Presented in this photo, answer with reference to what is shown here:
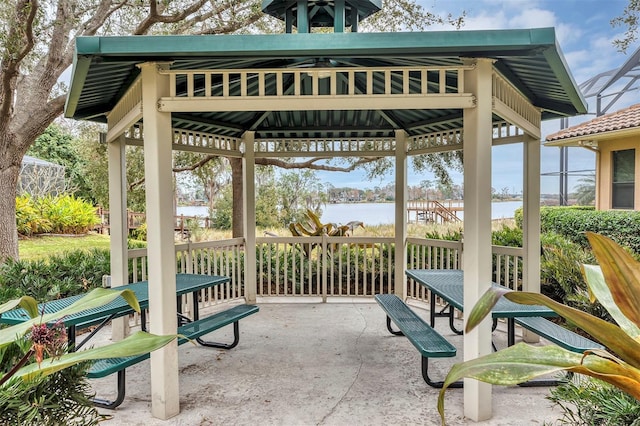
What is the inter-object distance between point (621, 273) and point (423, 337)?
8.18 ft

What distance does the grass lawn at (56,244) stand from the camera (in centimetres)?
980

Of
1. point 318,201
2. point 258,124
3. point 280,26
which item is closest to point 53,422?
point 258,124

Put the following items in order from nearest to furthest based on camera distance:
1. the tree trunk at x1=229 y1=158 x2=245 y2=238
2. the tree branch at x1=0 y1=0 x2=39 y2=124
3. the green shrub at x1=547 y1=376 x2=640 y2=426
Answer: the green shrub at x1=547 y1=376 x2=640 y2=426 < the tree branch at x1=0 y1=0 x2=39 y2=124 < the tree trunk at x1=229 y1=158 x2=245 y2=238

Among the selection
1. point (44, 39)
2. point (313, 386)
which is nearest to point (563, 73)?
point (313, 386)

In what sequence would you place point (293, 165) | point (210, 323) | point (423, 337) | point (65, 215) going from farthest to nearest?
point (65, 215)
point (293, 165)
point (210, 323)
point (423, 337)

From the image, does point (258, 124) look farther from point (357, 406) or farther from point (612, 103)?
point (612, 103)

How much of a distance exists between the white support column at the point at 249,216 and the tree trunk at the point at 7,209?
3.66 metres

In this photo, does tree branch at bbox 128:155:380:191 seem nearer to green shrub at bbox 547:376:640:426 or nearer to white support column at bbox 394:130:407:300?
white support column at bbox 394:130:407:300

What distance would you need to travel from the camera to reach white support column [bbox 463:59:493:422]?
9.41 ft

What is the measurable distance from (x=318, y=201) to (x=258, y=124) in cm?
724

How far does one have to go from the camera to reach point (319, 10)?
3787mm

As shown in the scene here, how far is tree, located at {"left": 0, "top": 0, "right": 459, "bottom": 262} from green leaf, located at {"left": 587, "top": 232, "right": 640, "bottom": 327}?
20.7 ft

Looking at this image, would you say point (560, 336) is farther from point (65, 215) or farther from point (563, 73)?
point (65, 215)

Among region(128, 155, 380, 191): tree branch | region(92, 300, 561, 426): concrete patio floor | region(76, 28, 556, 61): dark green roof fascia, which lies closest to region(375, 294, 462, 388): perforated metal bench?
region(92, 300, 561, 426): concrete patio floor
